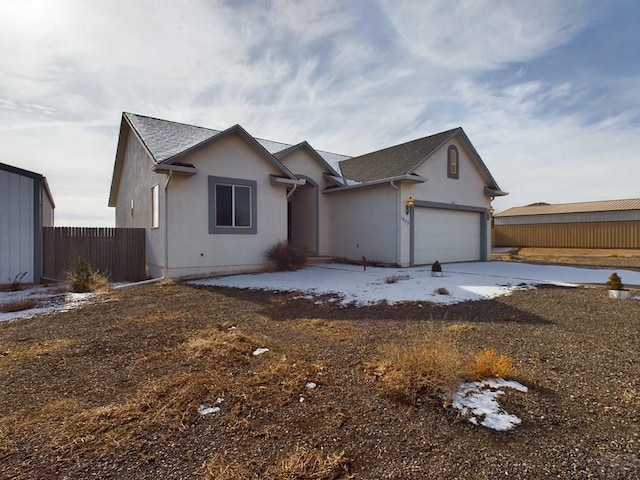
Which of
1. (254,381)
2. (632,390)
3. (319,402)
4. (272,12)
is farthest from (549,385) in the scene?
(272,12)

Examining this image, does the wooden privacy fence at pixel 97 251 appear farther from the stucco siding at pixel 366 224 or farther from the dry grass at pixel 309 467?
the dry grass at pixel 309 467

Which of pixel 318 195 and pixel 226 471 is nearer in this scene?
pixel 226 471

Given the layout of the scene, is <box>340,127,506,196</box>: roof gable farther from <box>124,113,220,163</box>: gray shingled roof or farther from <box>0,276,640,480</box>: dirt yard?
<box>0,276,640,480</box>: dirt yard

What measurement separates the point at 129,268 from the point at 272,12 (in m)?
8.88

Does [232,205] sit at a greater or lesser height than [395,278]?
greater

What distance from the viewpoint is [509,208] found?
3475 cm

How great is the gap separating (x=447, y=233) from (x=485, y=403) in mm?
13413

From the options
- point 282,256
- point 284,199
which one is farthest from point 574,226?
point 282,256

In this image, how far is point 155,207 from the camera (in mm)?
11289

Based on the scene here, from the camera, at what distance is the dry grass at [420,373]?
9.77ft

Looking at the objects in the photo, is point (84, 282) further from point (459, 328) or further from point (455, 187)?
point (455, 187)

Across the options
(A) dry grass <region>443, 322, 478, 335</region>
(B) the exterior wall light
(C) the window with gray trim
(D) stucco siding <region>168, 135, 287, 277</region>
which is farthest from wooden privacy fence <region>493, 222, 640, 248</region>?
(A) dry grass <region>443, 322, 478, 335</region>

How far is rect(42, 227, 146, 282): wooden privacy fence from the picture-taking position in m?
10.6

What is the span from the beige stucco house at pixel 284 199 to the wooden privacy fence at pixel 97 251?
19.8 inches
